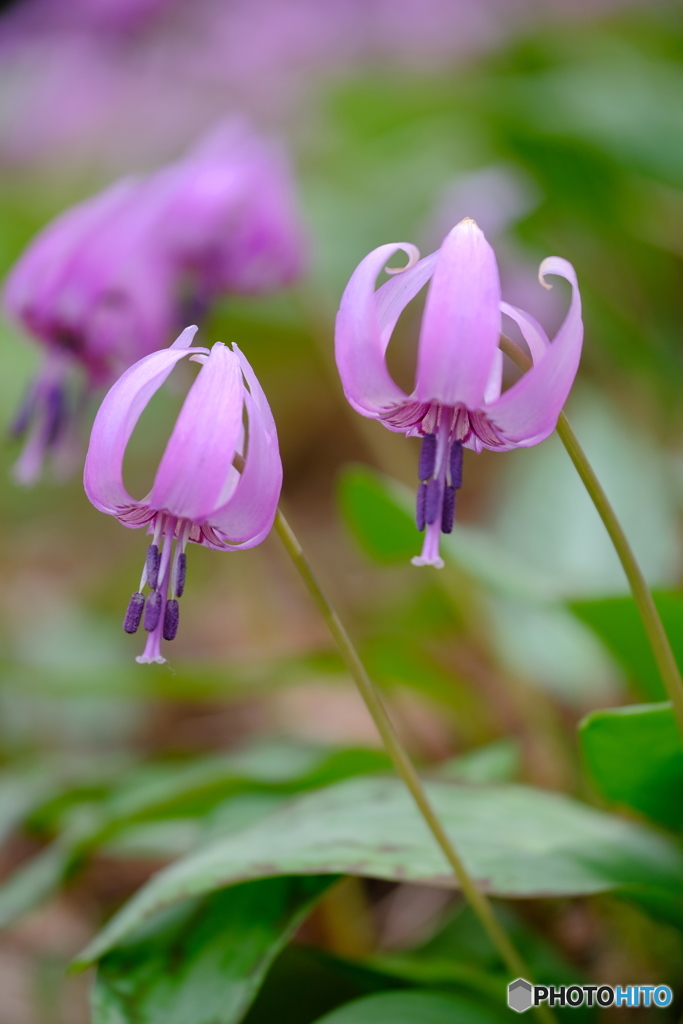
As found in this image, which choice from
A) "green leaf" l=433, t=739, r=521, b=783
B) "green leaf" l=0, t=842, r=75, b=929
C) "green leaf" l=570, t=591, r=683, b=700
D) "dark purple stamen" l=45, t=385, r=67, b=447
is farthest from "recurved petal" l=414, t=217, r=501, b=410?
"dark purple stamen" l=45, t=385, r=67, b=447

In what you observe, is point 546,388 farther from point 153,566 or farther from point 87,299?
point 87,299

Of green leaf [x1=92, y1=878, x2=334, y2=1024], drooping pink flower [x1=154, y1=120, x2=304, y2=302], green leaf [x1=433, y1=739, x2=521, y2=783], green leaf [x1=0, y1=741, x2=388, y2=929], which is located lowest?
green leaf [x1=92, y1=878, x2=334, y2=1024]

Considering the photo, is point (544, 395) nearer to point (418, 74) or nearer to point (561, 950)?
point (561, 950)

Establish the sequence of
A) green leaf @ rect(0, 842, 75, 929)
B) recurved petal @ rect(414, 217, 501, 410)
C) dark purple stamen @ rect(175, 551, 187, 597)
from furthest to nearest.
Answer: green leaf @ rect(0, 842, 75, 929)
dark purple stamen @ rect(175, 551, 187, 597)
recurved petal @ rect(414, 217, 501, 410)

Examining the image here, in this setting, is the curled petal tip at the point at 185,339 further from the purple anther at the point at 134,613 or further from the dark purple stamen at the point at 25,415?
the dark purple stamen at the point at 25,415

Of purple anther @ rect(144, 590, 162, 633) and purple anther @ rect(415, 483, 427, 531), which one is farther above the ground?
purple anther @ rect(415, 483, 427, 531)

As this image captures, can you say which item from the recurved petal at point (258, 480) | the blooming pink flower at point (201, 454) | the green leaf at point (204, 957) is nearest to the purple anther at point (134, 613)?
the blooming pink flower at point (201, 454)

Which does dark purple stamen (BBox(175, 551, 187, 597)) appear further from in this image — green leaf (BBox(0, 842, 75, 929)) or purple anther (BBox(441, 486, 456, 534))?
green leaf (BBox(0, 842, 75, 929))
